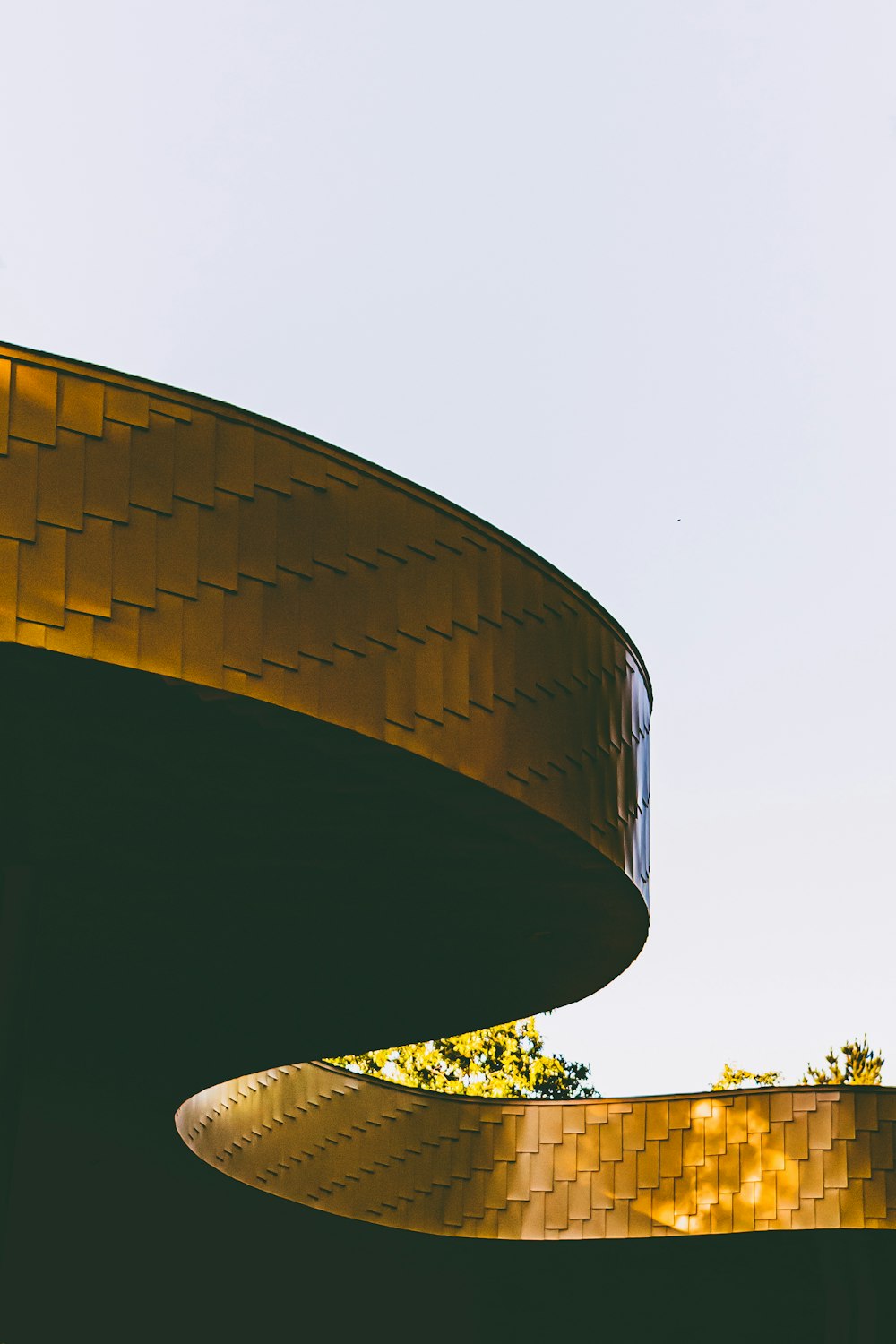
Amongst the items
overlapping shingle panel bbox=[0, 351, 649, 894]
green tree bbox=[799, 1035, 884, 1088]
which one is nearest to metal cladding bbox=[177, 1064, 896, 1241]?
overlapping shingle panel bbox=[0, 351, 649, 894]

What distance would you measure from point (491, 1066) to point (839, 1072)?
7.32 meters

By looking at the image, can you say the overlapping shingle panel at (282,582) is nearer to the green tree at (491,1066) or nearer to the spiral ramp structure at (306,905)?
the spiral ramp structure at (306,905)

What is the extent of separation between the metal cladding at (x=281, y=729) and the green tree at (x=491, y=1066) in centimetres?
2250

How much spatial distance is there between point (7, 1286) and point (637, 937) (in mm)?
7687

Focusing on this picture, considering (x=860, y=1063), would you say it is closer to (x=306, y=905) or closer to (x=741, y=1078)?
(x=741, y=1078)

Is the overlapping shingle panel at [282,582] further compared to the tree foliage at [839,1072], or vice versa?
the tree foliage at [839,1072]

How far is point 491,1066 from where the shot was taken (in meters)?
36.8

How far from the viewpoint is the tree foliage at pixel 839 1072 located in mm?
33375

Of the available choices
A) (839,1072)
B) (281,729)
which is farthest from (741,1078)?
(281,729)

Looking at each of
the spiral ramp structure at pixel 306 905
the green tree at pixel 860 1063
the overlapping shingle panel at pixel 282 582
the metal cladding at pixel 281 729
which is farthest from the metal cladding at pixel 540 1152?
the green tree at pixel 860 1063

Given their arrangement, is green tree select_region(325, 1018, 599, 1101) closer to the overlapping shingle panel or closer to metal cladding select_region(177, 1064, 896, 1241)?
metal cladding select_region(177, 1064, 896, 1241)

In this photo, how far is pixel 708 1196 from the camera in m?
17.4

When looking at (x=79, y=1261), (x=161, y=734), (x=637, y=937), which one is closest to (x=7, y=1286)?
(x=79, y=1261)

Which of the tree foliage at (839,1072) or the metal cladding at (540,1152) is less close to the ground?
the tree foliage at (839,1072)
